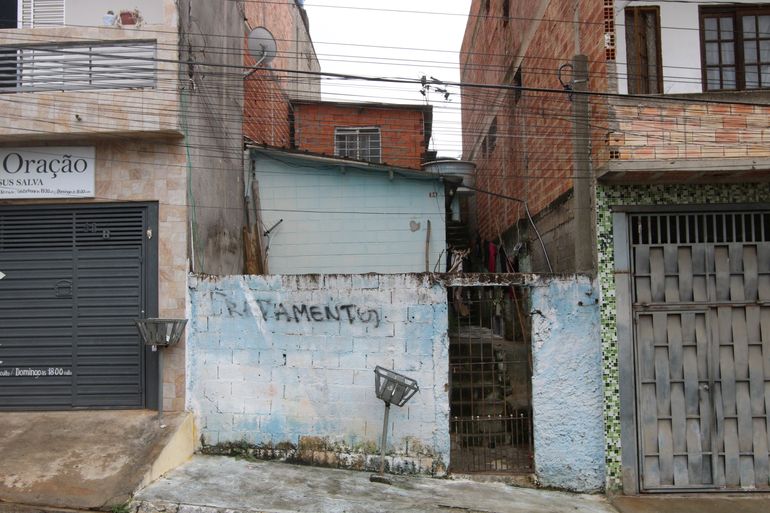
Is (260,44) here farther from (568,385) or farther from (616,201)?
(568,385)

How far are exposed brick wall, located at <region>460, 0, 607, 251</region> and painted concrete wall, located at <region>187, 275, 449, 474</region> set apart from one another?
273 centimetres

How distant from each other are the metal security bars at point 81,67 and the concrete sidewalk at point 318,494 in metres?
4.52

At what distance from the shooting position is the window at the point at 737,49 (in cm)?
694

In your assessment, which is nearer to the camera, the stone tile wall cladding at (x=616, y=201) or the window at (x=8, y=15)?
the stone tile wall cladding at (x=616, y=201)

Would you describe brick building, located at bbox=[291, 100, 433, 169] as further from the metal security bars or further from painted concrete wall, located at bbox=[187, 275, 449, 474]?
painted concrete wall, located at bbox=[187, 275, 449, 474]

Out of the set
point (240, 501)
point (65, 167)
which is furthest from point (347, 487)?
point (65, 167)

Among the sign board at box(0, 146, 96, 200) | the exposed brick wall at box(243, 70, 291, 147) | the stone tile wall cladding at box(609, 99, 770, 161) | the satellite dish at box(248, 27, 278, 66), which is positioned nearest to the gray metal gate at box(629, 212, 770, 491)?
the stone tile wall cladding at box(609, 99, 770, 161)

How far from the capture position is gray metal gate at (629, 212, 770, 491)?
21.8 feet

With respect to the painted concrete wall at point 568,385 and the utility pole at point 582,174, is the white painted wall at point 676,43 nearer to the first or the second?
the utility pole at point 582,174

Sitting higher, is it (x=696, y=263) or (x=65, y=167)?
(x=65, y=167)

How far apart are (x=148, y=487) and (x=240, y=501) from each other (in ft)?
3.22

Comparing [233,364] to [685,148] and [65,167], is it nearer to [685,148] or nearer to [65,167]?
[65,167]

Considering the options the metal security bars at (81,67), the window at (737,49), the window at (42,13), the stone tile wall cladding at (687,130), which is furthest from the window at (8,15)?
the window at (737,49)

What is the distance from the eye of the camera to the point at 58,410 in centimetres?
719
